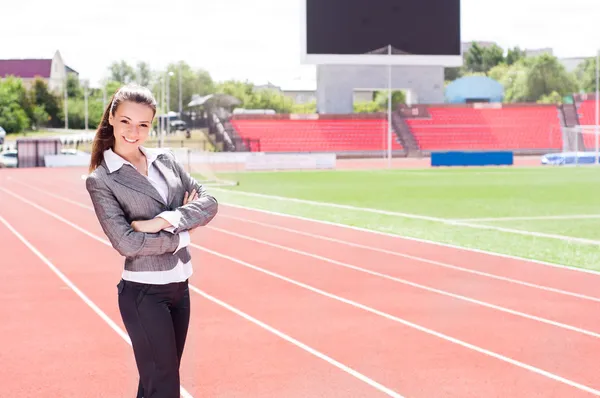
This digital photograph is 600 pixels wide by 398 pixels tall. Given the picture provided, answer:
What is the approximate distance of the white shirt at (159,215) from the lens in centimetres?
406

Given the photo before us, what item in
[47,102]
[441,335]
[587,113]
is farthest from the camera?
[47,102]

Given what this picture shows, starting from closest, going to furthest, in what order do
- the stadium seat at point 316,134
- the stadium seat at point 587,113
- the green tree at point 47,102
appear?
the stadium seat at point 316,134 < the stadium seat at point 587,113 < the green tree at point 47,102

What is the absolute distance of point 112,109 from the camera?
4.18 metres

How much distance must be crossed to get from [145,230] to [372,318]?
207 inches

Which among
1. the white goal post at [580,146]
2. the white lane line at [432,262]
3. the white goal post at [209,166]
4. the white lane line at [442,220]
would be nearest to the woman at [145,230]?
the white lane line at [432,262]

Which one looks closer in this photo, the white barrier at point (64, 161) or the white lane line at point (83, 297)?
the white lane line at point (83, 297)

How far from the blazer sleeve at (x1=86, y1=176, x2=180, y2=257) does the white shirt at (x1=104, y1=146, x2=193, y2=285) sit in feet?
0.18

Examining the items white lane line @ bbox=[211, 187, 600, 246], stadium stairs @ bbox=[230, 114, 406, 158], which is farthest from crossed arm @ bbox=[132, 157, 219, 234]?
stadium stairs @ bbox=[230, 114, 406, 158]

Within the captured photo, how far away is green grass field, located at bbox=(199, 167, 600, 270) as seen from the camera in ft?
51.4

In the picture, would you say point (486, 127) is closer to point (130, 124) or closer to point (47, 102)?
point (47, 102)

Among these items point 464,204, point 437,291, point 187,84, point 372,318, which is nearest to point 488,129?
point 464,204

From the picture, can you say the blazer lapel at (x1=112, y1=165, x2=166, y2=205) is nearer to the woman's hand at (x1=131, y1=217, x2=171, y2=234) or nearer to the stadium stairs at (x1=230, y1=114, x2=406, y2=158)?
the woman's hand at (x1=131, y1=217, x2=171, y2=234)

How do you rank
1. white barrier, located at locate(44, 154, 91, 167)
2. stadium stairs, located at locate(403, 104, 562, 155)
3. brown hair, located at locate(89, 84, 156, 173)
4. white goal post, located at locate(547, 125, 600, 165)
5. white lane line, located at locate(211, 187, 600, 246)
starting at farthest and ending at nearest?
1. stadium stairs, located at locate(403, 104, 562, 155)
2. white barrier, located at locate(44, 154, 91, 167)
3. white goal post, located at locate(547, 125, 600, 165)
4. white lane line, located at locate(211, 187, 600, 246)
5. brown hair, located at locate(89, 84, 156, 173)

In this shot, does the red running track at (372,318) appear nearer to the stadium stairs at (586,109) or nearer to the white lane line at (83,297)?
the white lane line at (83,297)
